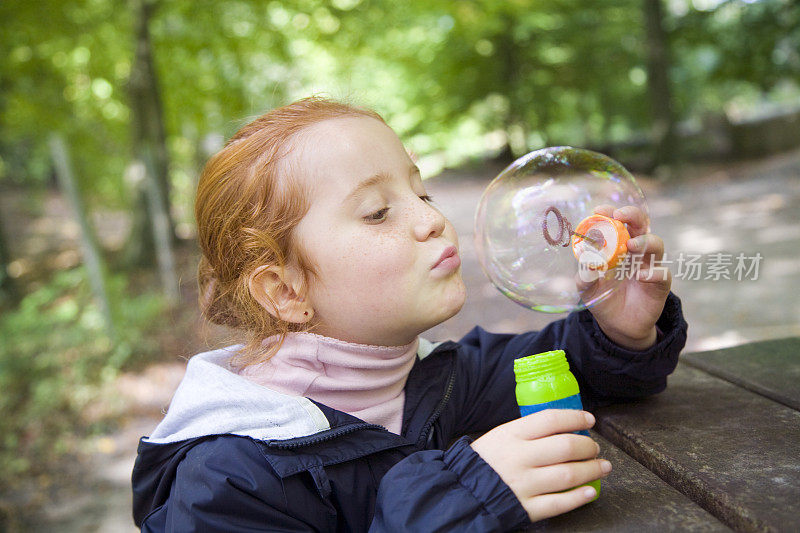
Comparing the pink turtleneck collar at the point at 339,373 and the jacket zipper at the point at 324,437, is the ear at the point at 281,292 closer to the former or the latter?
the pink turtleneck collar at the point at 339,373

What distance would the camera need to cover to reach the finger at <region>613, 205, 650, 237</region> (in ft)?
4.91

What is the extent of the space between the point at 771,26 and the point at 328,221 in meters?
14.7

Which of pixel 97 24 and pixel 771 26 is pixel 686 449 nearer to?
pixel 97 24

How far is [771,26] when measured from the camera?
43.5ft

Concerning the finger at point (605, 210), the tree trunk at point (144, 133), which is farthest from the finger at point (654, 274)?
the tree trunk at point (144, 133)

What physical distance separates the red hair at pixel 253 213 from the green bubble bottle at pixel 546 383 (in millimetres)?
555

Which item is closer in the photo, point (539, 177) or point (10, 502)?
point (539, 177)

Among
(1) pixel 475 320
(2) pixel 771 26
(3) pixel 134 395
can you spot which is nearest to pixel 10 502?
(3) pixel 134 395

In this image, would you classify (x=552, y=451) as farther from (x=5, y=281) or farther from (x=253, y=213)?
(x=5, y=281)

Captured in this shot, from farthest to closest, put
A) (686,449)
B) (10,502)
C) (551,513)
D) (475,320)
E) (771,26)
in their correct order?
(771,26), (475,320), (10,502), (686,449), (551,513)

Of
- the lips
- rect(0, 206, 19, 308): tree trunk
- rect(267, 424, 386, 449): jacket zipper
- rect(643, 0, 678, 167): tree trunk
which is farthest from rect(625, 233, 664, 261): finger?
rect(643, 0, 678, 167): tree trunk

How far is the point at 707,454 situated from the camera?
1271mm

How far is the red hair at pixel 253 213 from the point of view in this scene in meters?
1.53

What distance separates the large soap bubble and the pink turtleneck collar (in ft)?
1.11
